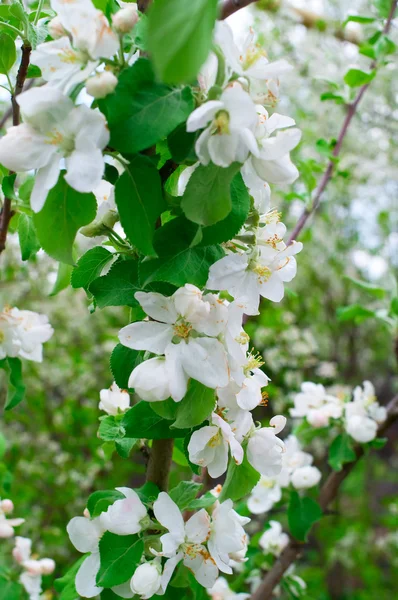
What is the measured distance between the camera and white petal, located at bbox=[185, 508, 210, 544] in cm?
69

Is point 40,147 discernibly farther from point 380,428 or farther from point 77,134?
point 380,428

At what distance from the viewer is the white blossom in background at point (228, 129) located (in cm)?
53

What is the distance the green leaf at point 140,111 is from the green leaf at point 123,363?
0.26 meters

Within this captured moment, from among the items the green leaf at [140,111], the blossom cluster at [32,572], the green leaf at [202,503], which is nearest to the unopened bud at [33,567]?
the blossom cluster at [32,572]

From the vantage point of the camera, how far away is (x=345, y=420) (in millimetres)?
1423

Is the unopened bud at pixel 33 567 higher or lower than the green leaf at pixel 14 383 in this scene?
lower

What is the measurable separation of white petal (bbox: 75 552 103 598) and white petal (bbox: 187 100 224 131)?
550mm

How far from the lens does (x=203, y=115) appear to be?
51 cm

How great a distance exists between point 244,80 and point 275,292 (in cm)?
25

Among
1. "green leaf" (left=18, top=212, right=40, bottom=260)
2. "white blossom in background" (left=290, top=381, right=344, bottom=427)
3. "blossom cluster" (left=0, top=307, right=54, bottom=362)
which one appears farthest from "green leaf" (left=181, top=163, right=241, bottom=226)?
"white blossom in background" (left=290, top=381, right=344, bottom=427)

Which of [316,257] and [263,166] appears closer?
[263,166]

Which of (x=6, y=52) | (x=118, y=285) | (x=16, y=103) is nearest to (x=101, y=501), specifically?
(x=118, y=285)

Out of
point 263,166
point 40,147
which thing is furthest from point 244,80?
point 40,147

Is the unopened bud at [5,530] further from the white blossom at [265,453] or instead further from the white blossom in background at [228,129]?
the white blossom in background at [228,129]
